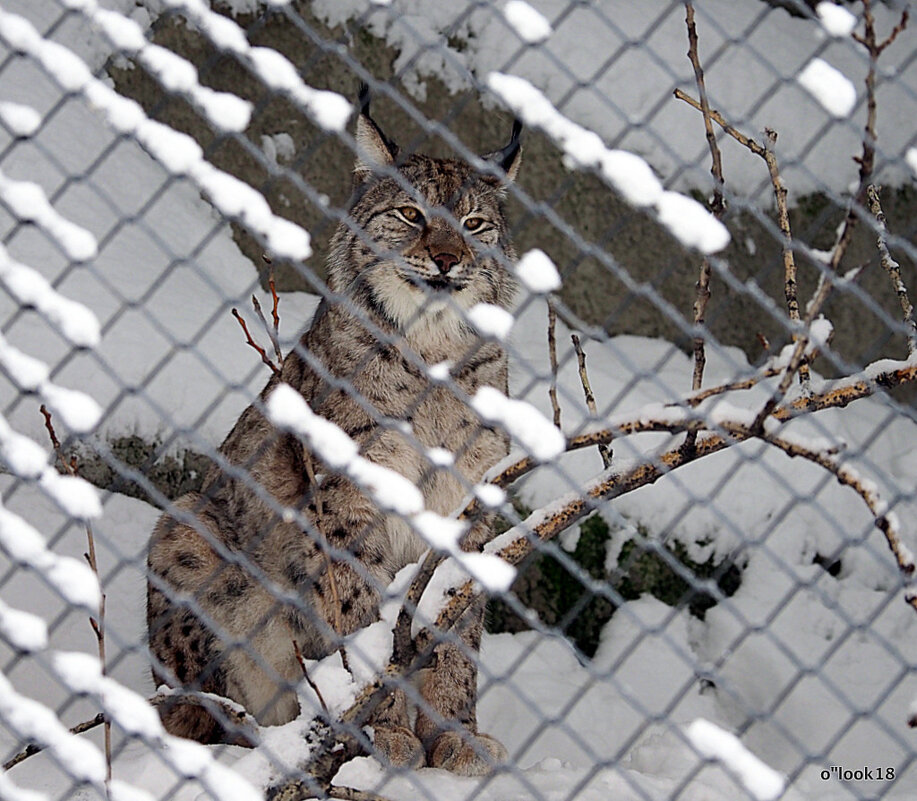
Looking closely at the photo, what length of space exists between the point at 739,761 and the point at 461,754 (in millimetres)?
1873

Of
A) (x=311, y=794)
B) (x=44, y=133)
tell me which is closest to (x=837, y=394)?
(x=311, y=794)

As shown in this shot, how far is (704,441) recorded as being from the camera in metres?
2.54

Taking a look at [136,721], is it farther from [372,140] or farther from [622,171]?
[372,140]

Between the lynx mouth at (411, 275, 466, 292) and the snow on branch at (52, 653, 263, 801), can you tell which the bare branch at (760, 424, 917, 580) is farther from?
the lynx mouth at (411, 275, 466, 292)

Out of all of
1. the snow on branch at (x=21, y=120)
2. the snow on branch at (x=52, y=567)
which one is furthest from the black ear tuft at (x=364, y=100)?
the snow on branch at (x=52, y=567)

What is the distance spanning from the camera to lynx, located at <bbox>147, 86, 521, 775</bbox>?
3.96 meters

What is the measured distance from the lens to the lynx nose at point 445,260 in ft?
12.1

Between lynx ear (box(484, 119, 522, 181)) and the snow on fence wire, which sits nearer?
the snow on fence wire

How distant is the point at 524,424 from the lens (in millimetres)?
1904

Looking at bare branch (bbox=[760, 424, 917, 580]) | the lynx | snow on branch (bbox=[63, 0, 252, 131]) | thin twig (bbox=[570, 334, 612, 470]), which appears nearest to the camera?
snow on branch (bbox=[63, 0, 252, 131])

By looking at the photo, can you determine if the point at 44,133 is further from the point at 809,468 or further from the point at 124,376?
the point at 809,468

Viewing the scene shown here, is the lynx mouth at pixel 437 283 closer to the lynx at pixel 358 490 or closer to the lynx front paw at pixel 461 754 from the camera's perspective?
the lynx at pixel 358 490

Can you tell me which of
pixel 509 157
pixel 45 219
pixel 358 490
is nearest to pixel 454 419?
pixel 358 490

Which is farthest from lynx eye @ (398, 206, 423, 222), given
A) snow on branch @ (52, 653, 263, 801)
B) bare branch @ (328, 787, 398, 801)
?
snow on branch @ (52, 653, 263, 801)
